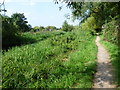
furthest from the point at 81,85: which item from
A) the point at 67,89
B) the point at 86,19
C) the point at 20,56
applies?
Answer: the point at 86,19

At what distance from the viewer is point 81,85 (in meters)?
6.90

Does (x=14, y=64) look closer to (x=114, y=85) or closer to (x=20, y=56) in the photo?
(x=20, y=56)

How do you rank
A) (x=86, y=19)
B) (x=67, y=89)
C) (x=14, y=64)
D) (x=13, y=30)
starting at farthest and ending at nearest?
(x=86, y=19) → (x=13, y=30) → (x=14, y=64) → (x=67, y=89)

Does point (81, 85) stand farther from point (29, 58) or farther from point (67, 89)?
point (29, 58)

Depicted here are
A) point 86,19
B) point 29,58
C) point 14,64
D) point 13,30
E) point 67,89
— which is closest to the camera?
point 67,89

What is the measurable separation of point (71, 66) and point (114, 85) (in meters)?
2.89

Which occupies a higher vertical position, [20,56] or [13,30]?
[13,30]

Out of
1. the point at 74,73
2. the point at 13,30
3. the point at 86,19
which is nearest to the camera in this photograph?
the point at 74,73

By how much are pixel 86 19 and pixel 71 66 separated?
30.6 metres

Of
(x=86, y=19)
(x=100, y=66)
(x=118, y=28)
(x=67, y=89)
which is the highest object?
(x=86, y=19)

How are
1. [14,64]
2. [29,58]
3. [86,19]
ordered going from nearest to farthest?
[14,64] → [29,58] → [86,19]

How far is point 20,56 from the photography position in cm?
1142

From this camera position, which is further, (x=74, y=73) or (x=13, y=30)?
(x=13, y=30)

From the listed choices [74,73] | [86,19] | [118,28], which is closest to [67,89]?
[74,73]
